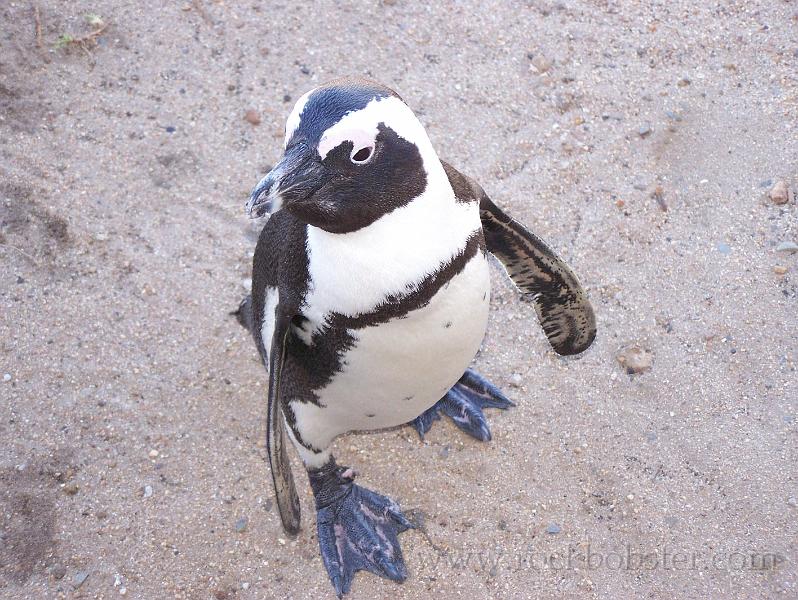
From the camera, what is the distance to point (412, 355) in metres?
1.99

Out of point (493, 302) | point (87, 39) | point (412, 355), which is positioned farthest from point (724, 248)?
point (87, 39)

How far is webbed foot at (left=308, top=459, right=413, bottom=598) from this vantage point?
247 centimetres

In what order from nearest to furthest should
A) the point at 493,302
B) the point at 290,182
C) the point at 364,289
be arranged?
the point at 290,182 < the point at 364,289 < the point at 493,302

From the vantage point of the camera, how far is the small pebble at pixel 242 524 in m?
2.56

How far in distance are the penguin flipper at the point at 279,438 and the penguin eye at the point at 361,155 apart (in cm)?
47

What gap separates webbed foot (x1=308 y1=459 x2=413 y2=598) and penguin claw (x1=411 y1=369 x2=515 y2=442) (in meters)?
0.30

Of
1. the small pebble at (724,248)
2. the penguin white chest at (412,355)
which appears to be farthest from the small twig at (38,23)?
the small pebble at (724,248)

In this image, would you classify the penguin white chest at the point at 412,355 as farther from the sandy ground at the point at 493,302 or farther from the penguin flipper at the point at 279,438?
the sandy ground at the point at 493,302

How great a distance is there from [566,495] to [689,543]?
374 mm

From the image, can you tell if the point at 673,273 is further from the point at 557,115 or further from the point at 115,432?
the point at 115,432

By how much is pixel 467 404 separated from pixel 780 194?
1.48 metres

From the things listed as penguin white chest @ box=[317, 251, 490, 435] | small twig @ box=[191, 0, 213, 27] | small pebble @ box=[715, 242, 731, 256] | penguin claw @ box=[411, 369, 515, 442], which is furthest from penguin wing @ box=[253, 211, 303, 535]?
small twig @ box=[191, 0, 213, 27]

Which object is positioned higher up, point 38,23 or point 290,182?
point 290,182

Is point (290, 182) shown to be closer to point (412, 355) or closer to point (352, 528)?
point (412, 355)
